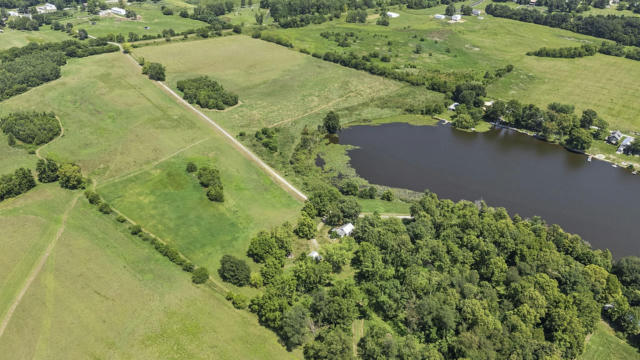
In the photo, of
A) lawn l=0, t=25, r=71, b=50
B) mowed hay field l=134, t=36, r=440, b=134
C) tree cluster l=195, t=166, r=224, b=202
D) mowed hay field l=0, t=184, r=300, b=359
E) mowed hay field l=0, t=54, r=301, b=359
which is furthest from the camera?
lawn l=0, t=25, r=71, b=50

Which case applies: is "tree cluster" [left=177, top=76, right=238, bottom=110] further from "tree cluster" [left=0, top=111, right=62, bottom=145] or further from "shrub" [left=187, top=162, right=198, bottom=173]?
"tree cluster" [left=0, top=111, right=62, bottom=145]

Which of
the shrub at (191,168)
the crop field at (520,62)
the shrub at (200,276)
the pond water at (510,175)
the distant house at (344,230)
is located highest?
the crop field at (520,62)

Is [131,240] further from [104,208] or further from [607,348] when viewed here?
[607,348]

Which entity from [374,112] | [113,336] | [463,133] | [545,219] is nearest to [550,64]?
[463,133]

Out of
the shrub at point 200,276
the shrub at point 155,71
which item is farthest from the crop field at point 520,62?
the shrub at point 200,276

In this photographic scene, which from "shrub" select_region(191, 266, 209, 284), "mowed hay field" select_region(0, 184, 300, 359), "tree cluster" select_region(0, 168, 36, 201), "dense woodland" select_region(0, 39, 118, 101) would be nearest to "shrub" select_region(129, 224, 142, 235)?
"mowed hay field" select_region(0, 184, 300, 359)

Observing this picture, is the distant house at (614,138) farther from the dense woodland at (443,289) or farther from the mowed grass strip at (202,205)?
the mowed grass strip at (202,205)

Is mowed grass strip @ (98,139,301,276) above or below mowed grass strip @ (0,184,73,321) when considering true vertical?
above
